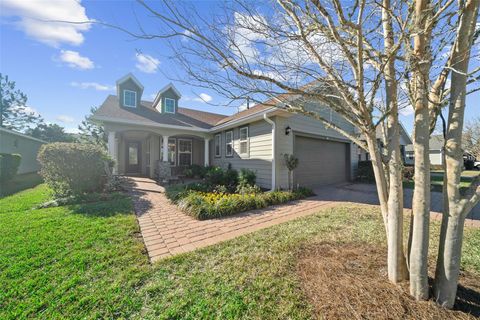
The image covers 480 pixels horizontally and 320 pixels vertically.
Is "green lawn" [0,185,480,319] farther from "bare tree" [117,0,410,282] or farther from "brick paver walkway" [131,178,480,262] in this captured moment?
"bare tree" [117,0,410,282]

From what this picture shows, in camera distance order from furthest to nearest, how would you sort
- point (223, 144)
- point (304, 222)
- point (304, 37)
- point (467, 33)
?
point (223, 144), point (304, 222), point (304, 37), point (467, 33)

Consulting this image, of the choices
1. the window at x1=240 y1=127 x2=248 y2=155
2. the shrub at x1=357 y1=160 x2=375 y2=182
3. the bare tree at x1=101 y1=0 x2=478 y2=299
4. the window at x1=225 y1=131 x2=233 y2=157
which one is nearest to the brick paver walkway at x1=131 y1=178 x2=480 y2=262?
the bare tree at x1=101 y1=0 x2=478 y2=299

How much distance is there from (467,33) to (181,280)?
13.0 feet

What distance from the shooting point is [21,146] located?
16.1 meters

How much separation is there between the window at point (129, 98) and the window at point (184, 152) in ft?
11.3

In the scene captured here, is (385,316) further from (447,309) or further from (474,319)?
(474,319)

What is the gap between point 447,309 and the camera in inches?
75.2

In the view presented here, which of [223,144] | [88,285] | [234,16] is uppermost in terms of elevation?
[234,16]

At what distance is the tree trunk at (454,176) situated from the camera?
5.96ft

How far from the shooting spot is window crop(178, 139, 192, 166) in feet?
43.1

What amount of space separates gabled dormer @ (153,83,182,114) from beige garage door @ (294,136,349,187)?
869 cm

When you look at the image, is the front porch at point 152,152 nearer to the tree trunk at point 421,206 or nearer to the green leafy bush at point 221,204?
the green leafy bush at point 221,204

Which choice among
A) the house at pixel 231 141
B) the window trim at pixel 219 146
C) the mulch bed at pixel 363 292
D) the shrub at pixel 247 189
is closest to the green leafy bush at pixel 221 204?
the shrub at pixel 247 189

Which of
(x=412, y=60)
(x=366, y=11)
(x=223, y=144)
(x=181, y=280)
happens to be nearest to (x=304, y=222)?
(x=181, y=280)
